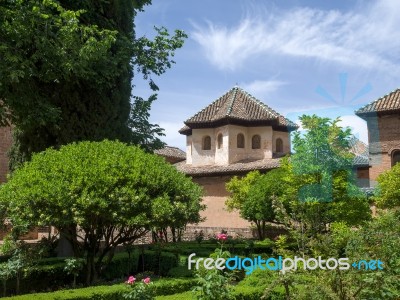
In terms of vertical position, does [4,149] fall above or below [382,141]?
below

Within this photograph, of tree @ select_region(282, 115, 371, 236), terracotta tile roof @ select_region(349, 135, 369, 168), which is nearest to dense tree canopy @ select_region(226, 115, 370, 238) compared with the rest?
tree @ select_region(282, 115, 371, 236)

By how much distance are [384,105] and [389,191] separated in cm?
883

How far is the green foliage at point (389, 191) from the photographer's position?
1893 centimetres

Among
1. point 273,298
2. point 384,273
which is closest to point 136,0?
point 273,298

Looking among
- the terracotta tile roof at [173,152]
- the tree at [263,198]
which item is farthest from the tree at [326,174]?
the terracotta tile roof at [173,152]

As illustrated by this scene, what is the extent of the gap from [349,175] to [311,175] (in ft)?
4.38

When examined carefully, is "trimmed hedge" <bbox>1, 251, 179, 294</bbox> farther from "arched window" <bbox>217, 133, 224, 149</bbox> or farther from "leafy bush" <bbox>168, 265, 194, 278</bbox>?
"arched window" <bbox>217, 133, 224, 149</bbox>

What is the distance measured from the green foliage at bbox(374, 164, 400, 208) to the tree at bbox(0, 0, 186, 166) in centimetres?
968

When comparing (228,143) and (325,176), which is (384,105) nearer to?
(228,143)

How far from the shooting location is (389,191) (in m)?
19.1

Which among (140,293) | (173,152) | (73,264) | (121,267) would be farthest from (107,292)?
(173,152)

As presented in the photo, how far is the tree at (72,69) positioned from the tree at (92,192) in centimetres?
290

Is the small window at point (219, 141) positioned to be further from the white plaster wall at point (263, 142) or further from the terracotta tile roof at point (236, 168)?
the white plaster wall at point (263, 142)

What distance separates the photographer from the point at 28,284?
10484mm
